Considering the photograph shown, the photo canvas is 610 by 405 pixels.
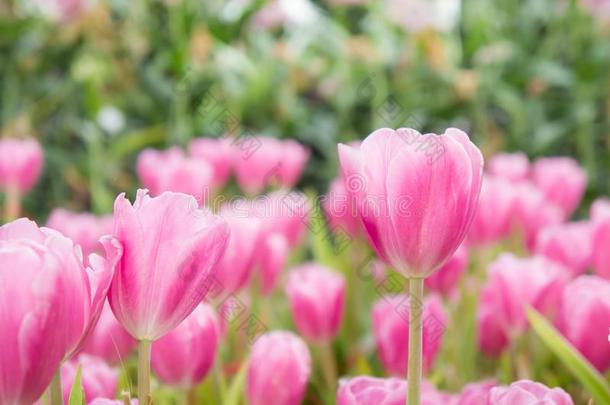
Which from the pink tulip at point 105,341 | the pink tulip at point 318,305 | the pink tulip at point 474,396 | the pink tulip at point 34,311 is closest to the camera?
the pink tulip at point 34,311

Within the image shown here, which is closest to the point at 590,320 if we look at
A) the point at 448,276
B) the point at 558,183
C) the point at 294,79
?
the point at 448,276

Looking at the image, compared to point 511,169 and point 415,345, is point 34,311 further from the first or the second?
point 511,169

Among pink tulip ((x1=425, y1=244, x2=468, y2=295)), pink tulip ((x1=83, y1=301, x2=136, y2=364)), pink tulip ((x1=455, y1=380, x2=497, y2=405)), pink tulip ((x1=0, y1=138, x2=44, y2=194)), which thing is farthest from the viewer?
pink tulip ((x1=0, y1=138, x2=44, y2=194))

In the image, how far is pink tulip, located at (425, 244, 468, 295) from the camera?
3.13ft

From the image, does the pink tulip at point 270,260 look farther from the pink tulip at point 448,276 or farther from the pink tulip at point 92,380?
the pink tulip at point 92,380

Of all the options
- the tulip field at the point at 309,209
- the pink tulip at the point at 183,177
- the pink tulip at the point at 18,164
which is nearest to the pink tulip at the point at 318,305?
the tulip field at the point at 309,209

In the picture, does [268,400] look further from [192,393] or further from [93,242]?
[93,242]

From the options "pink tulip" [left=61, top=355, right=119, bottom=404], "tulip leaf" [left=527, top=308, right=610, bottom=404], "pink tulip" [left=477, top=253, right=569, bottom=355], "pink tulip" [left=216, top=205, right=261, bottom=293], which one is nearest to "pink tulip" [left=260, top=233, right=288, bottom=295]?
"pink tulip" [left=216, top=205, right=261, bottom=293]

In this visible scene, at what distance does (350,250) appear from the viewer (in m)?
1.18

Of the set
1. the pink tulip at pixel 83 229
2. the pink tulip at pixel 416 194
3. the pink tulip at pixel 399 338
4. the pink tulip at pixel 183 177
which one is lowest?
the pink tulip at pixel 83 229

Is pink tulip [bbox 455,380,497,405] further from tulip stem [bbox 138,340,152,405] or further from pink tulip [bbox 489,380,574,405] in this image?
tulip stem [bbox 138,340,152,405]

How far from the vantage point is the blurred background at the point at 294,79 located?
2105mm

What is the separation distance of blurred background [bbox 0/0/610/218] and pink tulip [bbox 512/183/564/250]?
903mm

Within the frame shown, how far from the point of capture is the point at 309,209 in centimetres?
119
